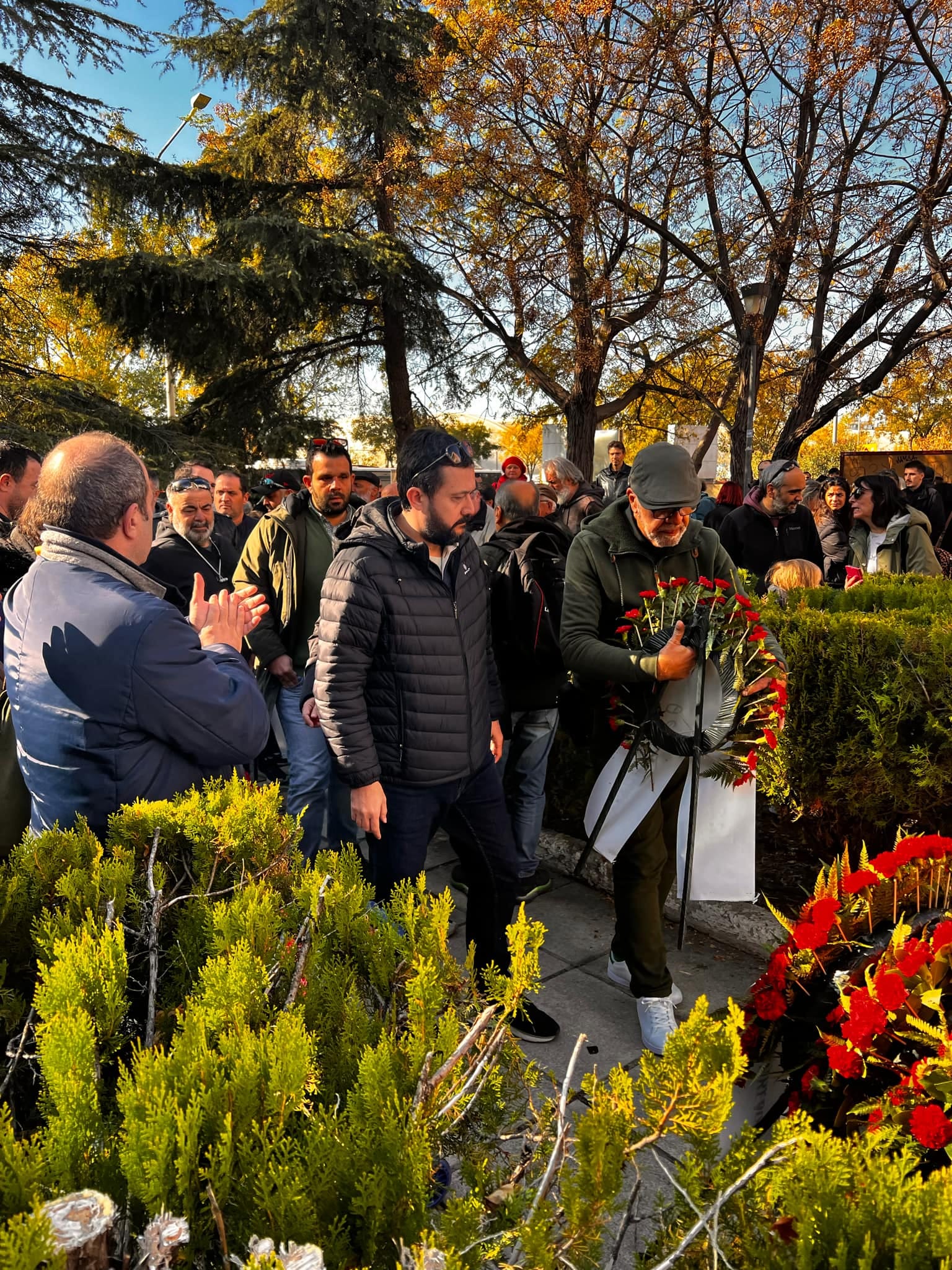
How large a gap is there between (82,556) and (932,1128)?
7.02ft

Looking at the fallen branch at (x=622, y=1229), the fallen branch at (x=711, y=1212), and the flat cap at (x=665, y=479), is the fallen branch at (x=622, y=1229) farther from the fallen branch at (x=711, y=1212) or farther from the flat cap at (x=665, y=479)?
the flat cap at (x=665, y=479)

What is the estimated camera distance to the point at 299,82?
16859 mm

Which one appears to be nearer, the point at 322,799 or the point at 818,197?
the point at 322,799

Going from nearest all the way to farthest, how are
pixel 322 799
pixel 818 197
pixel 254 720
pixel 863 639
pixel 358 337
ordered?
pixel 254 720, pixel 863 639, pixel 322 799, pixel 818 197, pixel 358 337

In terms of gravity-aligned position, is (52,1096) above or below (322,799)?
above

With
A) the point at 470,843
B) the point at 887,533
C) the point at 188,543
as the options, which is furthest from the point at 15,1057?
the point at 887,533

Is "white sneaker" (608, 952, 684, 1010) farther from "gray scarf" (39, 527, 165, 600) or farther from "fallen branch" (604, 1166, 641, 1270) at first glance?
"fallen branch" (604, 1166, 641, 1270)

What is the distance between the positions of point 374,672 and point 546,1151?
2.04 m

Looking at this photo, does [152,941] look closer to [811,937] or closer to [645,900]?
[811,937]

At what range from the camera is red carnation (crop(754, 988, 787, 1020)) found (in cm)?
202

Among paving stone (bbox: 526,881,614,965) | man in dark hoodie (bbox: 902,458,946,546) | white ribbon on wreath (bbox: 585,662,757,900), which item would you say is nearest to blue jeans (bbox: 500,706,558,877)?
paving stone (bbox: 526,881,614,965)

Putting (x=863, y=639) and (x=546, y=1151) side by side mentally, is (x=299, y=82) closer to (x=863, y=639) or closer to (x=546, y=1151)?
(x=863, y=639)

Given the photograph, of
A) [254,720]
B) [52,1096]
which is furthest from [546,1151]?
[254,720]

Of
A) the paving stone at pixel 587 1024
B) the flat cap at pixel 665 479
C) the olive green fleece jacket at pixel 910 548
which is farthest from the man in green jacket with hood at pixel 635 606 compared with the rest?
the olive green fleece jacket at pixel 910 548
